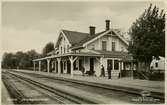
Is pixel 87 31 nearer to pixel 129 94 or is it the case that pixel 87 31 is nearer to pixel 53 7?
pixel 53 7

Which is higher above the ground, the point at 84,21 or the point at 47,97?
the point at 84,21

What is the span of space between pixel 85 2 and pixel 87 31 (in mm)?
848

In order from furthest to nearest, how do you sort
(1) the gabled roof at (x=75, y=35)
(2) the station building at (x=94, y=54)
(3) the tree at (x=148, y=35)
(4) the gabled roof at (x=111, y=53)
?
(4) the gabled roof at (x=111, y=53) < (2) the station building at (x=94, y=54) < (1) the gabled roof at (x=75, y=35) < (3) the tree at (x=148, y=35)

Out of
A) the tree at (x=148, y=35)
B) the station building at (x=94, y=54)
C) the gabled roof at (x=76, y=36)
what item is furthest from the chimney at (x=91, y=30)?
the station building at (x=94, y=54)

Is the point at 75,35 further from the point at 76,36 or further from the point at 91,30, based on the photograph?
the point at 91,30

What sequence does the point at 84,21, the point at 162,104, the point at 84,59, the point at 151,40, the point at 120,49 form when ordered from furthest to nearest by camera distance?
the point at 84,59, the point at 120,49, the point at 151,40, the point at 84,21, the point at 162,104

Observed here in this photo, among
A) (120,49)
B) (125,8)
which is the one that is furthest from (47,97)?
(120,49)

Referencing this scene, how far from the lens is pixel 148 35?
6.42 metres

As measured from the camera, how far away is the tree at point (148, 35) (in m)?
5.64

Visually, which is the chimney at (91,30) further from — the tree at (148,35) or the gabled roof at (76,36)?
the tree at (148,35)

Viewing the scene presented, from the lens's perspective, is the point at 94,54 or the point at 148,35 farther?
the point at 94,54

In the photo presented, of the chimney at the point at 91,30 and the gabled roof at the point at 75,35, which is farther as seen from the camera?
the gabled roof at the point at 75,35

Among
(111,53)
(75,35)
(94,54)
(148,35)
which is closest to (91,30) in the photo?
(75,35)

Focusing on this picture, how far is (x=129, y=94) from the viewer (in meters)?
5.44
